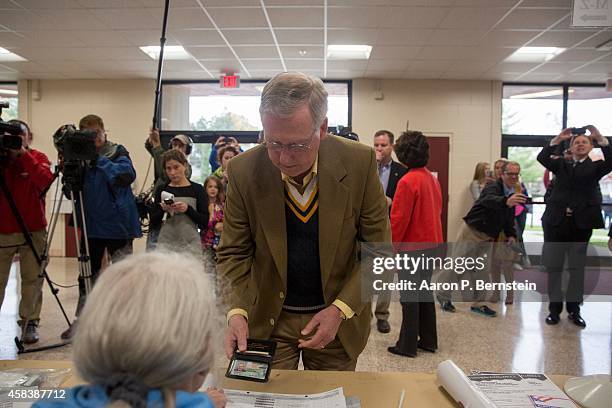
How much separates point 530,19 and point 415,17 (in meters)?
1.09

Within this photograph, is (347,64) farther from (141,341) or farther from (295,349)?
(141,341)

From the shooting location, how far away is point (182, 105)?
632cm

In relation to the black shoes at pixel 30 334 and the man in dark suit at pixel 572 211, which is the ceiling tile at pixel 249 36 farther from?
the black shoes at pixel 30 334

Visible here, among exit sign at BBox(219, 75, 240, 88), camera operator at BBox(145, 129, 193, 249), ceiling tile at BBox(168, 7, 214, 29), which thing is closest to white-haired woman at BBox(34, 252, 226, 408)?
camera operator at BBox(145, 129, 193, 249)

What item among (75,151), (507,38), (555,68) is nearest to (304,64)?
(507,38)

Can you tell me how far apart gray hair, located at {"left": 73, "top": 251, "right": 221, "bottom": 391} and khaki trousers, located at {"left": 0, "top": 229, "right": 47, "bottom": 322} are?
2.68 meters

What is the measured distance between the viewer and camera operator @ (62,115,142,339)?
1990 millimetres

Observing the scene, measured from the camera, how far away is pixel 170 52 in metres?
5.12

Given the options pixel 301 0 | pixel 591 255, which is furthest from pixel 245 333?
pixel 301 0

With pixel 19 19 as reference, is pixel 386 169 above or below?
below

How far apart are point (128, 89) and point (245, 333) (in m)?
4.12

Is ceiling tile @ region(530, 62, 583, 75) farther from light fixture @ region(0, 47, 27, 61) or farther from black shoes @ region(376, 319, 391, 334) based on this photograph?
light fixture @ region(0, 47, 27, 61)

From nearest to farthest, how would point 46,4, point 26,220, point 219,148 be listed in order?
point 46,4, point 26,220, point 219,148

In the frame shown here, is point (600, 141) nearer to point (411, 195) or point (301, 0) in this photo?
point (411, 195)
